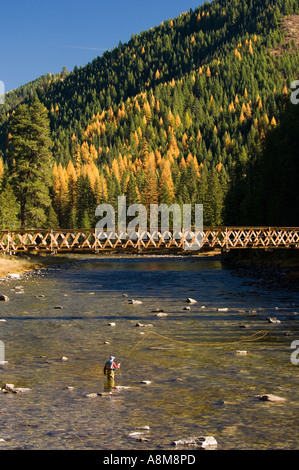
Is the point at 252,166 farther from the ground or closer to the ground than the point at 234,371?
farther from the ground

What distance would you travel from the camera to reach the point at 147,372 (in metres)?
16.9

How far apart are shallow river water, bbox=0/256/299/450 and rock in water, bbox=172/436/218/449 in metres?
0.18

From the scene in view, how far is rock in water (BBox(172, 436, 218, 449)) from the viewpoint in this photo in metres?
11.0

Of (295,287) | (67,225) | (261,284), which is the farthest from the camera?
(67,225)

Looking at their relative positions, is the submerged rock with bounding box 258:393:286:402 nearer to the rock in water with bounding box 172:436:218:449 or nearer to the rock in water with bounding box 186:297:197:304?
the rock in water with bounding box 172:436:218:449

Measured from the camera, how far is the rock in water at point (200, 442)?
434 inches

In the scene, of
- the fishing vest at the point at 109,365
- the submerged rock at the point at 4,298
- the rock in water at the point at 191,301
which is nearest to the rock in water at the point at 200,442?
the fishing vest at the point at 109,365

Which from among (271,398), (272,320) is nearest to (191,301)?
(272,320)

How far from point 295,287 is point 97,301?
1596 cm

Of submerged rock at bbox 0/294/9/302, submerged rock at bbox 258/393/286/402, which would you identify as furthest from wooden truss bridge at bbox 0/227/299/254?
submerged rock at bbox 258/393/286/402

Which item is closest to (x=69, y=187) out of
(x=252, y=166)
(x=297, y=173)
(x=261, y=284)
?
(x=252, y=166)

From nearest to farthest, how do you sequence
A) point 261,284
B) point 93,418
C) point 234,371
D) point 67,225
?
point 93,418, point 234,371, point 261,284, point 67,225
